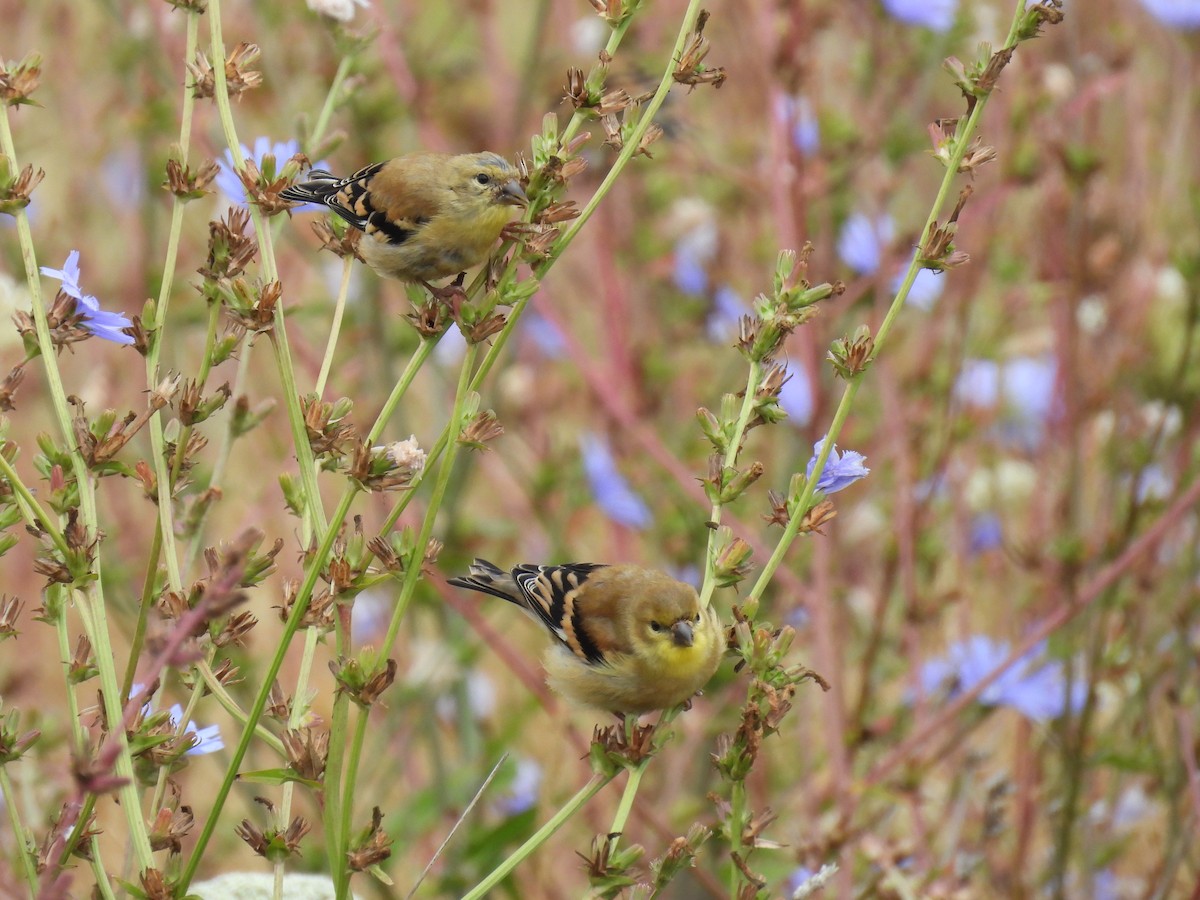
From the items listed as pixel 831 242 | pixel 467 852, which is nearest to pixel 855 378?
pixel 467 852

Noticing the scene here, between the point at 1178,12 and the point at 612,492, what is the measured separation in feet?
6.85

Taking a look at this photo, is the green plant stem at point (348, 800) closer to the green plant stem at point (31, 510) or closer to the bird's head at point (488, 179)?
the green plant stem at point (31, 510)

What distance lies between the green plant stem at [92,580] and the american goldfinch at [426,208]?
51 centimetres

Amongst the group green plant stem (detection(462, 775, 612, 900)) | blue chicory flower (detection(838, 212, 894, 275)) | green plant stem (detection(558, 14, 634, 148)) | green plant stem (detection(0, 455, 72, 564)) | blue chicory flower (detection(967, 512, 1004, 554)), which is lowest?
green plant stem (detection(462, 775, 612, 900))

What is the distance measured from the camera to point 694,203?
527 cm

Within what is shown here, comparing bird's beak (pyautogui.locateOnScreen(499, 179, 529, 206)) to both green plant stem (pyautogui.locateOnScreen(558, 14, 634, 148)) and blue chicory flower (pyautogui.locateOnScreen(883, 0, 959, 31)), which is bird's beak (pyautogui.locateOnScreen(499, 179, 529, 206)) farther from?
blue chicory flower (pyautogui.locateOnScreen(883, 0, 959, 31))

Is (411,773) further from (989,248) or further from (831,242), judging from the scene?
(989,248)

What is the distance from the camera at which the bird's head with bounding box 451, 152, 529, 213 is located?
2.18 metres

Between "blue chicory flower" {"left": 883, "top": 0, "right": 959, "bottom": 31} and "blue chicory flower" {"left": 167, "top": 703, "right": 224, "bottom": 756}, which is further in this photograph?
"blue chicory flower" {"left": 883, "top": 0, "right": 959, "bottom": 31}

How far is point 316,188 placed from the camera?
7.27 ft

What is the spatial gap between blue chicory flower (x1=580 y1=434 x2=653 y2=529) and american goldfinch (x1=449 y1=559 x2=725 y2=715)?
1427 millimetres

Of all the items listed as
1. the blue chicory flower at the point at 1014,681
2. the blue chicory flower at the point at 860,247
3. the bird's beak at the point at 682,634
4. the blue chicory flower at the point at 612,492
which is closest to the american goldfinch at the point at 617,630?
the bird's beak at the point at 682,634

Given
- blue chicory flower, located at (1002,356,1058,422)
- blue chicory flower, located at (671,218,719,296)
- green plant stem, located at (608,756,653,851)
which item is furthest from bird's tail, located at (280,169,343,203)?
blue chicory flower, located at (1002,356,1058,422)

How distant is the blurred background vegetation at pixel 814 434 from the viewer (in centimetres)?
307
